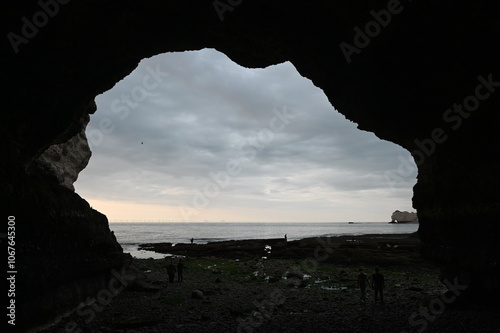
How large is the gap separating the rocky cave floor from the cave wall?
4.54ft

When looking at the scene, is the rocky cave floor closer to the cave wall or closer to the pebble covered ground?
the pebble covered ground

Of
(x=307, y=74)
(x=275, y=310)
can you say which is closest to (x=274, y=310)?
(x=275, y=310)

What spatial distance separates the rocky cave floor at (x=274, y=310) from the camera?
10242 millimetres

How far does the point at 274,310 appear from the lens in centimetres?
1314

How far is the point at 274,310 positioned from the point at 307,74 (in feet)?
34.5

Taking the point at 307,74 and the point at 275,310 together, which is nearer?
the point at 275,310

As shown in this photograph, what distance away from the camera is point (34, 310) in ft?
30.1

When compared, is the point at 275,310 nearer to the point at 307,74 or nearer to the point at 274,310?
the point at 274,310

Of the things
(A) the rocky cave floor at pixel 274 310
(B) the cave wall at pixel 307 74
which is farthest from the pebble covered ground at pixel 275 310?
(B) the cave wall at pixel 307 74

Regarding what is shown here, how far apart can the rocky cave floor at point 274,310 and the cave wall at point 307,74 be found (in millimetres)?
1383

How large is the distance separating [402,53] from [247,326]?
35.0 feet

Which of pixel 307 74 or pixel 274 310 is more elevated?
pixel 307 74

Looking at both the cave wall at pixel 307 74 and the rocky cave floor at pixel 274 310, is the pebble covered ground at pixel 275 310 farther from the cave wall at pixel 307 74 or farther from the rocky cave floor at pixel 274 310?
the cave wall at pixel 307 74

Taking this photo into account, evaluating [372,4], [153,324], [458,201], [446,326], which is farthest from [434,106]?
[153,324]
